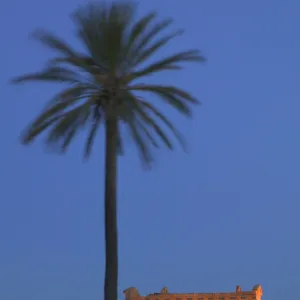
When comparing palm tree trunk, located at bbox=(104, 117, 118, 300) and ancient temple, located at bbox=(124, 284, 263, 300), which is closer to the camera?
palm tree trunk, located at bbox=(104, 117, 118, 300)

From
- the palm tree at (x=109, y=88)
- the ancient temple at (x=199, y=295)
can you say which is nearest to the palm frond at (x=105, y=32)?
the palm tree at (x=109, y=88)

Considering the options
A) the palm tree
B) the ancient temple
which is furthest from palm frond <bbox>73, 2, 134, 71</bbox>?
the ancient temple

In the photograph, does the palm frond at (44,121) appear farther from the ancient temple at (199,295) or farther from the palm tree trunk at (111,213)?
the ancient temple at (199,295)

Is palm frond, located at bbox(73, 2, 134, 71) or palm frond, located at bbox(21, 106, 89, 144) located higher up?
palm frond, located at bbox(73, 2, 134, 71)

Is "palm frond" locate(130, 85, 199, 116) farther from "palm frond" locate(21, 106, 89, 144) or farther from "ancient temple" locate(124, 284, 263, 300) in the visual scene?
"ancient temple" locate(124, 284, 263, 300)

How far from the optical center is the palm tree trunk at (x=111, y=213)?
2731 cm

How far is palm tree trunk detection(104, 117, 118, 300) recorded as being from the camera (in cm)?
2731

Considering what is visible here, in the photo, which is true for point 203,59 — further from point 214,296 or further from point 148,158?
point 214,296

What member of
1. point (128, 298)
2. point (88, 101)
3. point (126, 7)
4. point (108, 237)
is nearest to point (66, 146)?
point (88, 101)

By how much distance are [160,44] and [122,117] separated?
10.5ft

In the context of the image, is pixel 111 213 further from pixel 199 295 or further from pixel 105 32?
pixel 199 295

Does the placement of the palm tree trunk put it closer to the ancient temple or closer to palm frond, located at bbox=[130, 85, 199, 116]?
palm frond, located at bbox=[130, 85, 199, 116]

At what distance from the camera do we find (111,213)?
28.1 m

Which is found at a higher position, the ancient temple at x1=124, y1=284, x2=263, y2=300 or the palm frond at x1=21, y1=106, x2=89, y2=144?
the palm frond at x1=21, y1=106, x2=89, y2=144
